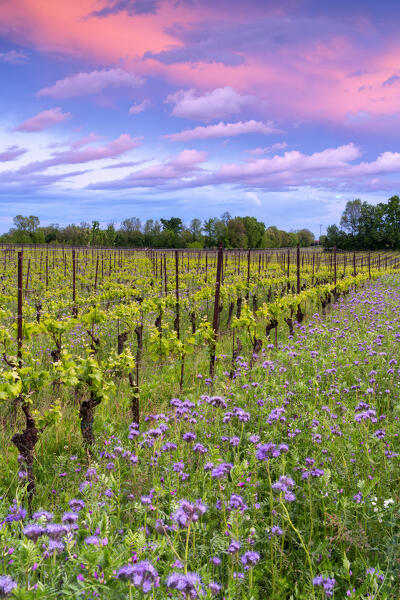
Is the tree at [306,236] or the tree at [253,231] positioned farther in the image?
the tree at [306,236]

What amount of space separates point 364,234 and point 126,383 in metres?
96.9

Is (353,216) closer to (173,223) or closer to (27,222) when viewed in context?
(173,223)

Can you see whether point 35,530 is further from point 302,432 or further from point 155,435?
point 302,432

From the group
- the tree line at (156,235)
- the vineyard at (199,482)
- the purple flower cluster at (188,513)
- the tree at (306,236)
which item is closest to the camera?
the purple flower cluster at (188,513)

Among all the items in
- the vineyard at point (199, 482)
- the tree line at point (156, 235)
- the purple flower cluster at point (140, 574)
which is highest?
the tree line at point (156, 235)

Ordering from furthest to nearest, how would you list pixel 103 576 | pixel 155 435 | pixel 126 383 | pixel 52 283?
pixel 52 283 → pixel 126 383 → pixel 155 435 → pixel 103 576

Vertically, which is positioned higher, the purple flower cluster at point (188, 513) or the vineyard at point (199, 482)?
the purple flower cluster at point (188, 513)

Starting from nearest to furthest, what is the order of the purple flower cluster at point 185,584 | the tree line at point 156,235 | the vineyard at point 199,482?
the purple flower cluster at point 185,584 → the vineyard at point 199,482 → the tree line at point 156,235

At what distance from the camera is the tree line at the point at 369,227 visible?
88188 millimetres

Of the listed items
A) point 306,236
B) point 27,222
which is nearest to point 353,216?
point 306,236

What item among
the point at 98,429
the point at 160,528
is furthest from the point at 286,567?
the point at 98,429

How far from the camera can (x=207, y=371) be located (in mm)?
7410

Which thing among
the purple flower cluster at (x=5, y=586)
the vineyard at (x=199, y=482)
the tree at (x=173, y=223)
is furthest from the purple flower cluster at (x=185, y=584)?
the tree at (x=173, y=223)

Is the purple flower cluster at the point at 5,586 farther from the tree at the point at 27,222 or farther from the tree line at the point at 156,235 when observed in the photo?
the tree at the point at 27,222
